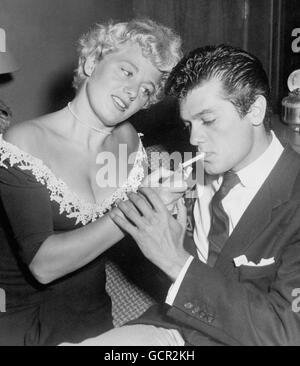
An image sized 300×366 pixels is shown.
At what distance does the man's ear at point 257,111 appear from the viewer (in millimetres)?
1453

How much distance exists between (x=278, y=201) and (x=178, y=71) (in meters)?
0.51

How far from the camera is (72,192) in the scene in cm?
156

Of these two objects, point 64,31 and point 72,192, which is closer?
point 72,192

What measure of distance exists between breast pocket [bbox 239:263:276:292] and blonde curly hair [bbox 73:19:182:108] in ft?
2.34

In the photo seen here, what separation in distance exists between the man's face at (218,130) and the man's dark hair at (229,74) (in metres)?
0.02

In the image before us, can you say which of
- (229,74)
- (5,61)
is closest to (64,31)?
(5,61)

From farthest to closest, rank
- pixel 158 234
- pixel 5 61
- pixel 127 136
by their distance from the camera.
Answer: pixel 5 61 < pixel 127 136 < pixel 158 234

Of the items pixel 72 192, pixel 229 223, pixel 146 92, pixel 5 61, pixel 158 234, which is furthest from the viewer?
pixel 5 61

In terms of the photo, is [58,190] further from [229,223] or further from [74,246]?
[229,223]

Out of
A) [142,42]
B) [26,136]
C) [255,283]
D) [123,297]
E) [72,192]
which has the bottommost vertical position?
[123,297]

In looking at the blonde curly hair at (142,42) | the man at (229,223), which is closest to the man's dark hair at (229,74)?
the man at (229,223)

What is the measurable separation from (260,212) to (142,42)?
2.28 ft

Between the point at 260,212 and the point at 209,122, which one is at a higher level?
the point at 209,122

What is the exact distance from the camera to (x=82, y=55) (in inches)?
68.9
